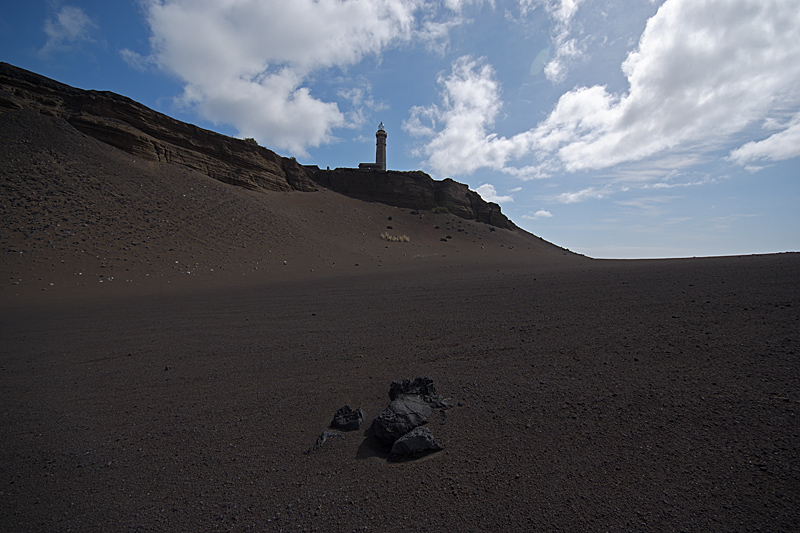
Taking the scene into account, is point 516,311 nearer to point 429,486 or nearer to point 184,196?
point 429,486

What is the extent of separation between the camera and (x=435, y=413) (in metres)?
3.93

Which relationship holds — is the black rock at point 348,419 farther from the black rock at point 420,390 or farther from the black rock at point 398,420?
the black rock at point 420,390

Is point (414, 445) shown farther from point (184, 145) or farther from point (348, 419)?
point (184, 145)

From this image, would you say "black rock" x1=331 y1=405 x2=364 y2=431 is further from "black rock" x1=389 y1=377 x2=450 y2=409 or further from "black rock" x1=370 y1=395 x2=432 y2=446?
"black rock" x1=389 y1=377 x2=450 y2=409

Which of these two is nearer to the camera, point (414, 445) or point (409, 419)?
point (414, 445)

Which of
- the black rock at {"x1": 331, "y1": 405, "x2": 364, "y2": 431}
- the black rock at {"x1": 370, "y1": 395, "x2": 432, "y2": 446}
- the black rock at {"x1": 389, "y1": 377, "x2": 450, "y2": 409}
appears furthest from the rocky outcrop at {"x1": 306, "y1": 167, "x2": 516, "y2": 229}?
the black rock at {"x1": 370, "y1": 395, "x2": 432, "y2": 446}

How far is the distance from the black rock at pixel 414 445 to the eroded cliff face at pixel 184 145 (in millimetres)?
29488

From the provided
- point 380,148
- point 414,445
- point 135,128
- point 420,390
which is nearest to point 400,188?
point 380,148

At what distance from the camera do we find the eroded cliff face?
23.8 m

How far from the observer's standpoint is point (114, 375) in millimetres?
5602

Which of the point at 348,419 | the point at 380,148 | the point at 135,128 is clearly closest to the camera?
the point at 348,419

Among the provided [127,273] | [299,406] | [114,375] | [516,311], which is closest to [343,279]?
[127,273]

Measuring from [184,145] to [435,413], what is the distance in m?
32.1

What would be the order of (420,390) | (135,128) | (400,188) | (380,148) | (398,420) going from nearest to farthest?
(398,420), (420,390), (135,128), (400,188), (380,148)
